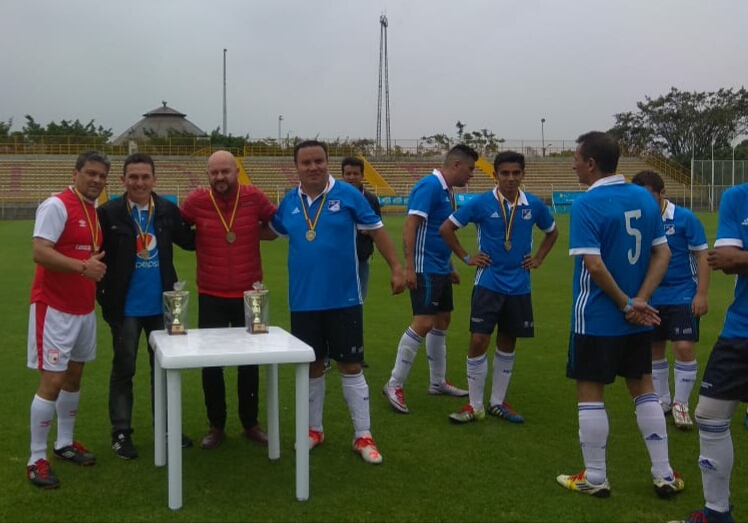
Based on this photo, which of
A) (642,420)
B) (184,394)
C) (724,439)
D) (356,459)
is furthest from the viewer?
(184,394)

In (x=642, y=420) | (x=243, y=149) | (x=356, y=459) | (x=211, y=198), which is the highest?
(x=243, y=149)

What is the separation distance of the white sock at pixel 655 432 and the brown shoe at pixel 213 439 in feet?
9.53

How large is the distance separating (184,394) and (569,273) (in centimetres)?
1086

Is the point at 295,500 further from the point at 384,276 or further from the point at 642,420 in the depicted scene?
the point at 384,276

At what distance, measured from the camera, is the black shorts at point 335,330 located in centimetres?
529

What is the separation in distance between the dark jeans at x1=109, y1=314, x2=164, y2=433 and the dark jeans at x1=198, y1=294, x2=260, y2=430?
0.34 m

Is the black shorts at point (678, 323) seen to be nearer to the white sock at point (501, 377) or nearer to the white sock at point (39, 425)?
the white sock at point (501, 377)

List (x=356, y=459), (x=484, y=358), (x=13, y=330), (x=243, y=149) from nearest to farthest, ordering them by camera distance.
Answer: (x=356, y=459), (x=484, y=358), (x=13, y=330), (x=243, y=149)

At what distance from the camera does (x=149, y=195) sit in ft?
17.5

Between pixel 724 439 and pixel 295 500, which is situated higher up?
pixel 724 439

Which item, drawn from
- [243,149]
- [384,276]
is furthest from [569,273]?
[243,149]

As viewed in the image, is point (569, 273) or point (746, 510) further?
point (569, 273)

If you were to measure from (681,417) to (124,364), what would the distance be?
415 centimetres

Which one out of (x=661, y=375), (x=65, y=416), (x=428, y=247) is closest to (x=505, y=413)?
(x=661, y=375)
